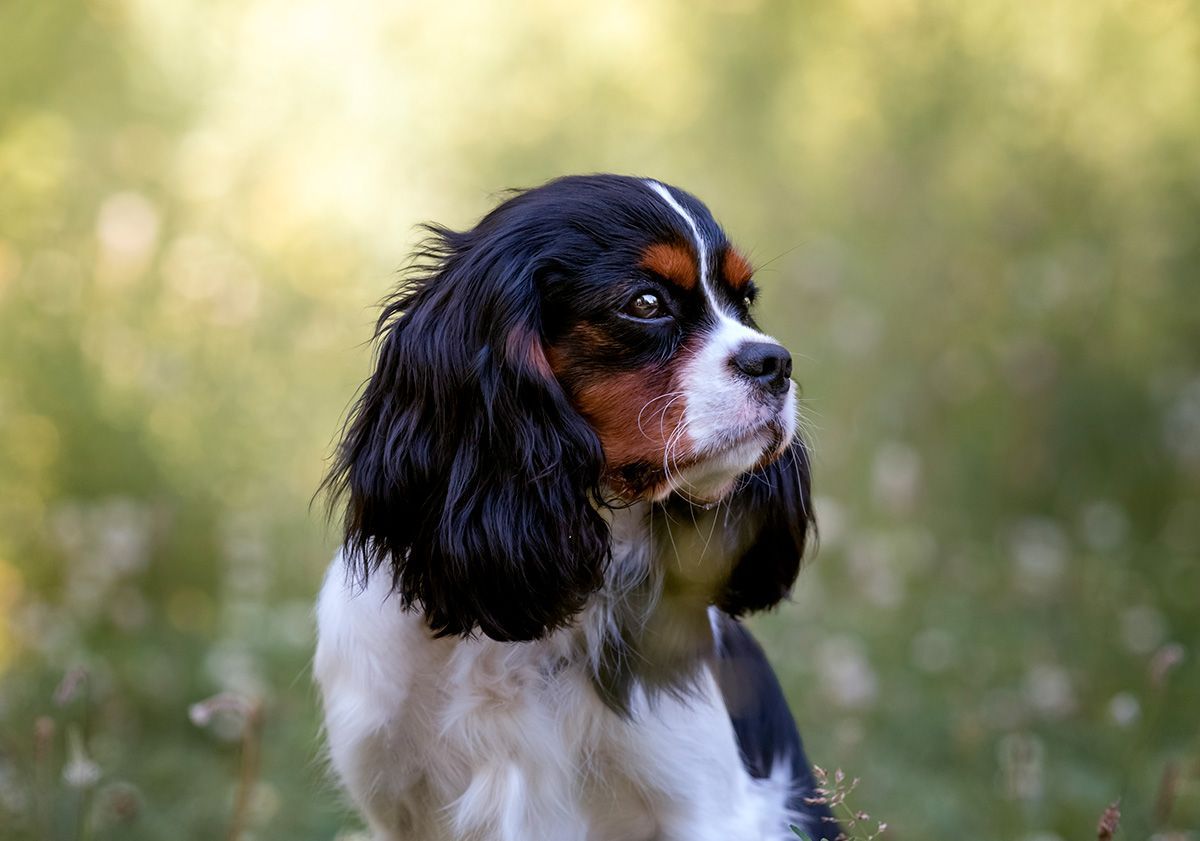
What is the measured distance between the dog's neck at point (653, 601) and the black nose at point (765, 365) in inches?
12.8

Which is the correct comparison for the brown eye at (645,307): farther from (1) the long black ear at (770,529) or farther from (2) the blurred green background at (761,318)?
(2) the blurred green background at (761,318)

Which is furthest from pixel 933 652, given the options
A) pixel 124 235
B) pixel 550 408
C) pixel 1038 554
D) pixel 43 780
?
pixel 124 235

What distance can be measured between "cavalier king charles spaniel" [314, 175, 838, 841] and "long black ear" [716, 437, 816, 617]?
0.9 inches

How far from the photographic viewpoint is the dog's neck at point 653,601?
220cm

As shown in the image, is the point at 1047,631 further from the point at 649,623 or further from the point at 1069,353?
the point at 649,623

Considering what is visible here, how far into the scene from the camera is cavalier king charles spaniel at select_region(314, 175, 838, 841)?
6.76 feet

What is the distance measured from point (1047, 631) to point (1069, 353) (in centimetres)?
146

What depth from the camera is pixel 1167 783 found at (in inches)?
90.0

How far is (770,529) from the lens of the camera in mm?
2408

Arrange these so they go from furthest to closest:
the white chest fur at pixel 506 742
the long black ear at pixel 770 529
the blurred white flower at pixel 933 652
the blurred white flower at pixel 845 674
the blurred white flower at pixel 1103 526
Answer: the blurred white flower at pixel 1103 526 → the blurred white flower at pixel 933 652 → the blurred white flower at pixel 845 674 → the long black ear at pixel 770 529 → the white chest fur at pixel 506 742

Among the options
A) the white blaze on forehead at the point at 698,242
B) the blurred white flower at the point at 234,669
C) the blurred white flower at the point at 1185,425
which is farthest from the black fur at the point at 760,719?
the blurred white flower at the point at 1185,425

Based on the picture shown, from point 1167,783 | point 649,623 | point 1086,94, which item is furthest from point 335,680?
point 1086,94

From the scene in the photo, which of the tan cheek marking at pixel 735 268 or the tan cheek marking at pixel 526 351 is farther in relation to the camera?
the tan cheek marking at pixel 735 268

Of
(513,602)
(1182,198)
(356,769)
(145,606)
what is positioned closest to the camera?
(513,602)
